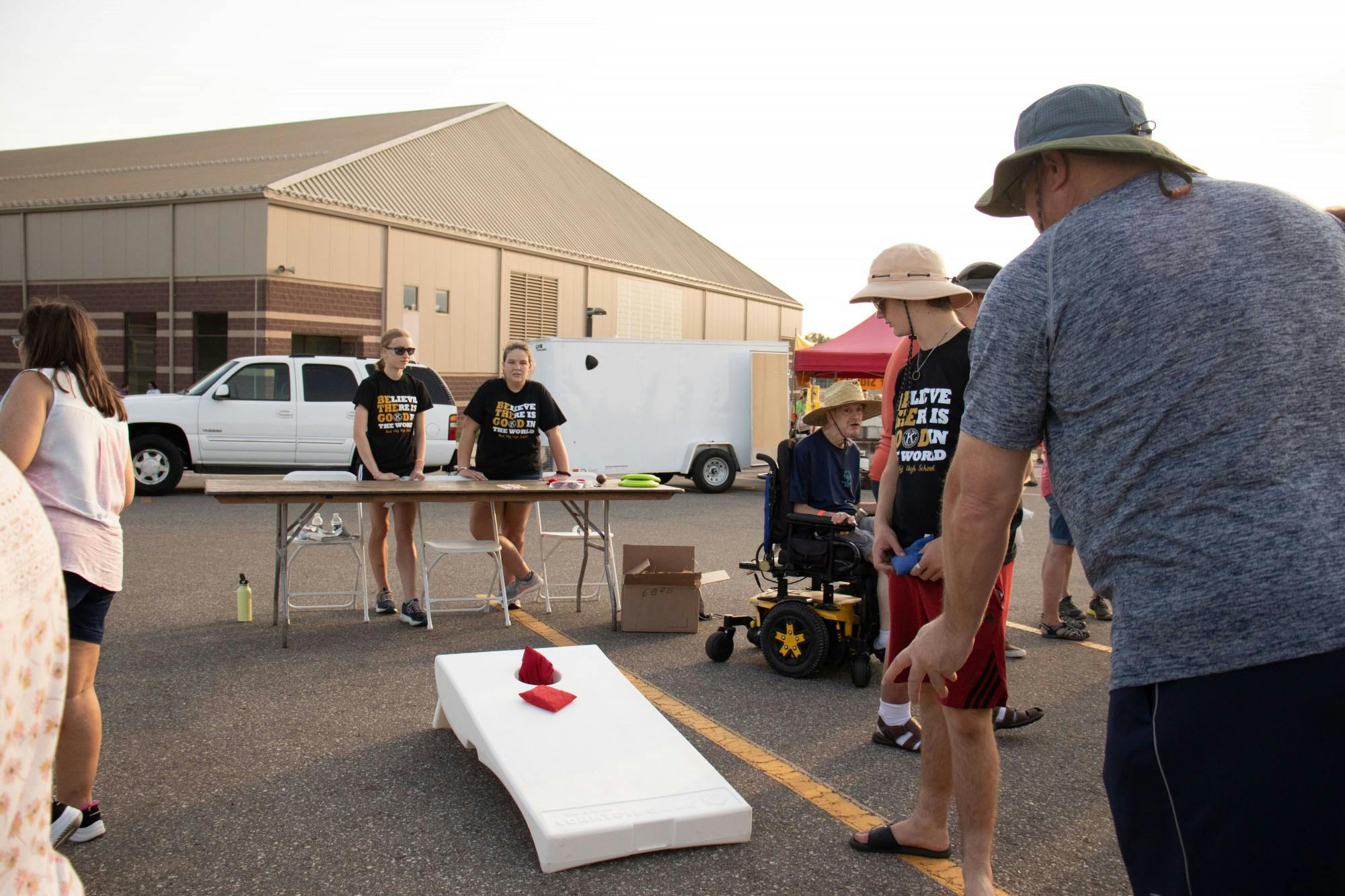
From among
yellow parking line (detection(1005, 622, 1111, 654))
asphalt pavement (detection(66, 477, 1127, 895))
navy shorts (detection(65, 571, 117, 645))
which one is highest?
navy shorts (detection(65, 571, 117, 645))

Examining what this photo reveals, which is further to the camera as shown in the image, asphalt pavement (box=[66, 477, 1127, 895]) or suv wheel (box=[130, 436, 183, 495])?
suv wheel (box=[130, 436, 183, 495])

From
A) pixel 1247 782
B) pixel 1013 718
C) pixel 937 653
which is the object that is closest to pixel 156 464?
pixel 1013 718

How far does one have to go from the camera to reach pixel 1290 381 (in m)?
1.64

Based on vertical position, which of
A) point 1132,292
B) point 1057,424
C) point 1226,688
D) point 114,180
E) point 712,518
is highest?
point 114,180

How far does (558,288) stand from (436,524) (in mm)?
18303

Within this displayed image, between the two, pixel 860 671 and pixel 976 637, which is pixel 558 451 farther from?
pixel 976 637

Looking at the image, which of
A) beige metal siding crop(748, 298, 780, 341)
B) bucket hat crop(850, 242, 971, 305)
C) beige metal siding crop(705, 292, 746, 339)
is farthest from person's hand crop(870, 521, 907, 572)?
beige metal siding crop(748, 298, 780, 341)

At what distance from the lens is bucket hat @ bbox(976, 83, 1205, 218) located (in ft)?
6.20

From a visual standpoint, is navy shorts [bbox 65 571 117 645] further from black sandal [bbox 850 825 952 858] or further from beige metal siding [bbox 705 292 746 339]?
beige metal siding [bbox 705 292 746 339]

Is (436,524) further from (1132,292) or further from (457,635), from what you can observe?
(1132,292)

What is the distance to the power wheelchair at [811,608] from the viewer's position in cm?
593

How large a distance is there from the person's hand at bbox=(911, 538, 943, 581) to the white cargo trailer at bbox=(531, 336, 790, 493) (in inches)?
528

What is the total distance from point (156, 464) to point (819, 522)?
11.9m

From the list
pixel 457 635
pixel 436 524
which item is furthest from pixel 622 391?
pixel 457 635
